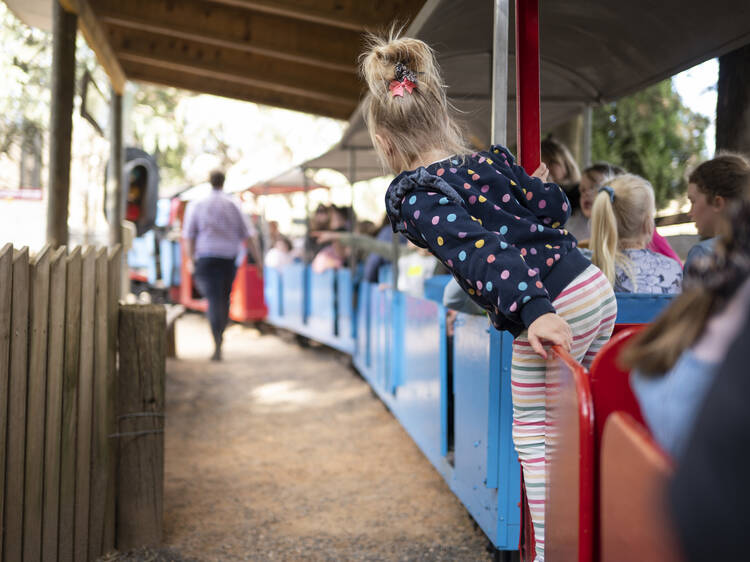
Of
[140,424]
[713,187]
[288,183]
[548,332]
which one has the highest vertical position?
[288,183]

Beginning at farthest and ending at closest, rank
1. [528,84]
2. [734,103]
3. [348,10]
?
1. [348,10]
2. [734,103]
3. [528,84]

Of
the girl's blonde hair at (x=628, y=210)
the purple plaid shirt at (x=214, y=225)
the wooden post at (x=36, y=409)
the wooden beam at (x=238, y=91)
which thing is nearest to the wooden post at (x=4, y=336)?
the wooden post at (x=36, y=409)

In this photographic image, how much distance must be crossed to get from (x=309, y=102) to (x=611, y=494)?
8.69m

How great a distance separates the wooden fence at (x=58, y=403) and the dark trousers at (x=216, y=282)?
4906mm

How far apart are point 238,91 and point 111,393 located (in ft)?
21.8

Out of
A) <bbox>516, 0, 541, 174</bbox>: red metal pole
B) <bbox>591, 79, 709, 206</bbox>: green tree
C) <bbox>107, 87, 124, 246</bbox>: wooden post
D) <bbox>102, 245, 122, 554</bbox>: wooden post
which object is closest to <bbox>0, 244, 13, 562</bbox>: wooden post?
<bbox>102, 245, 122, 554</bbox>: wooden post

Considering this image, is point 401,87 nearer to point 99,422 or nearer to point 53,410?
point 53,410

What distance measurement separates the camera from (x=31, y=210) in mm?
5098

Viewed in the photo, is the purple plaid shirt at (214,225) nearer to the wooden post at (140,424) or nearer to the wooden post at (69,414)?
the wooden post at (140,424)

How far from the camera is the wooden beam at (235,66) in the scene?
24.5ft

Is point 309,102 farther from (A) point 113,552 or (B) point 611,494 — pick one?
(B) point 611,494

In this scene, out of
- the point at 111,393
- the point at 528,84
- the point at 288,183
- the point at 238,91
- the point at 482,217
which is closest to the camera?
the point at 482,217

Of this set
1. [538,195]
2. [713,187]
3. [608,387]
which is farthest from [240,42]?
[608,387]

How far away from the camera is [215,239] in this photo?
8133 millimetres
